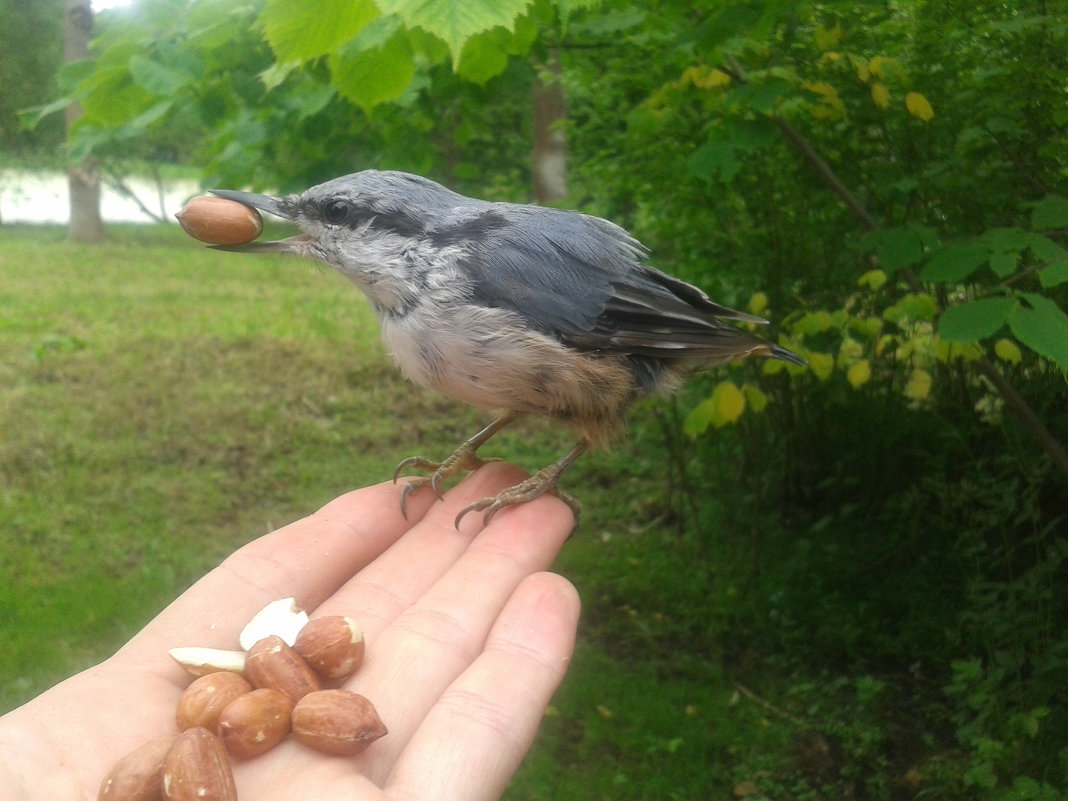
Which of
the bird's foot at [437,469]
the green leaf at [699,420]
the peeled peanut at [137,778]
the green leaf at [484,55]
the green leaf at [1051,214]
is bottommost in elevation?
the green leaf at [699,420]

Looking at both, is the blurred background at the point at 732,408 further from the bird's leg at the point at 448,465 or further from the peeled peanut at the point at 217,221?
the bird's leg at the point at 448,465

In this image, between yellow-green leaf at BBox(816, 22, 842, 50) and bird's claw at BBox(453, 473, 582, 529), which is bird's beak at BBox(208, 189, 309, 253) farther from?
yellow-green leaf at BBox(816, 22, 842, 50)

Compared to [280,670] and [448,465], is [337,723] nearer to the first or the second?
[280,670]

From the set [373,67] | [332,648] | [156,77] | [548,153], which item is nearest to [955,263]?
[373,67]

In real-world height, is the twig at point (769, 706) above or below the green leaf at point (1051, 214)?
Result: below

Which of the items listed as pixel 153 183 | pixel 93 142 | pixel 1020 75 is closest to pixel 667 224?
pixel 1020 75

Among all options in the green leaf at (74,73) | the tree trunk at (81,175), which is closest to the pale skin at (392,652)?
the green leaf at (74,73)
